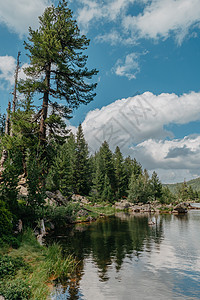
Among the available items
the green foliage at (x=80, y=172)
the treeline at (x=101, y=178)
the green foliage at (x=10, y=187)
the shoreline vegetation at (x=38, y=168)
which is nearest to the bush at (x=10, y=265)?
the shoreline vegetation at (x=38, y=168)

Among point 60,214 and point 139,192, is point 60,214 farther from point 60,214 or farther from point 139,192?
point 139,192

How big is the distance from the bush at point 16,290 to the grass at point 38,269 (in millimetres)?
128

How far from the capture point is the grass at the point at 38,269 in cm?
697

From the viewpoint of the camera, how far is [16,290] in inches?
242

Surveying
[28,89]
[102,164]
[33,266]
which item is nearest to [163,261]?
[33,266]

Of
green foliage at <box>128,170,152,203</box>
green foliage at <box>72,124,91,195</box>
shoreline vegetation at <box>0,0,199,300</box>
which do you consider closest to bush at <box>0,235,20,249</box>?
shoreline vegetation at <box>0,0,199,300</box>

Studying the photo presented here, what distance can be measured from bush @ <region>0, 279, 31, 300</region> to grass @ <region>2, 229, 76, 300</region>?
0.13 meters

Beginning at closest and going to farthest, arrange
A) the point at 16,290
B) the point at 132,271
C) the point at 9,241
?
the point at 16,290
the point at 9,241
the point at 132,271

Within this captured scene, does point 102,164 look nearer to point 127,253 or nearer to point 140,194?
point 140,194

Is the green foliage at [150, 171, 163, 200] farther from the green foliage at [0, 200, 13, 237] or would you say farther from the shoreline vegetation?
the green foliage at [0, 200, 13, 237]

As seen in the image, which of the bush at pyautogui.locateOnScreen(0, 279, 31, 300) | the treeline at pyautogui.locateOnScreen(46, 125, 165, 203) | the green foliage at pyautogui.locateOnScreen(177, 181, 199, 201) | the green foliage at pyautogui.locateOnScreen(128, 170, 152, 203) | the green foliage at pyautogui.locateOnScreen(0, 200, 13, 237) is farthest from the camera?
the green foliage at pyautogui.locateOnScreen(177, 181, 199, 201)

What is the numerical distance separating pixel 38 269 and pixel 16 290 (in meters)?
2.25

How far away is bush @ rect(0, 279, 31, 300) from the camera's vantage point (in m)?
5.97

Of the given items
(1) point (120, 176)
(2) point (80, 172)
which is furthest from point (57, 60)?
(1) point (120, 176)
